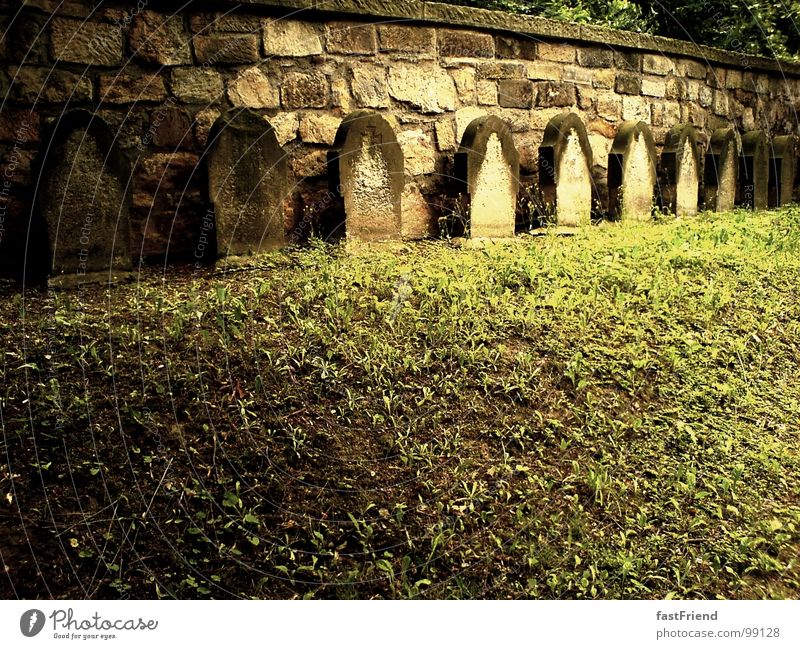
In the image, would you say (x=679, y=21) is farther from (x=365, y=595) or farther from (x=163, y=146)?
(x=365, y=595)

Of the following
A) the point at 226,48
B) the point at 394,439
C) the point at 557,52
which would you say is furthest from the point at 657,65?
the point at 394,439

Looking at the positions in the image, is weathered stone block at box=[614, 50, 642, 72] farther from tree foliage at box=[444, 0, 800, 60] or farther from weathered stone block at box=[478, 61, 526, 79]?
tree foliage at box=[444, 0, 800, 60]

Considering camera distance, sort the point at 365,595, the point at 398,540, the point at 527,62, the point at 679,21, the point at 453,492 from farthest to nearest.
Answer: the point at 679,21
the point at 527,62
the point at 453,492
the point at 398,540
the point at 365,595

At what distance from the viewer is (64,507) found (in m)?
2.35

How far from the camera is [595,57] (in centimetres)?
604

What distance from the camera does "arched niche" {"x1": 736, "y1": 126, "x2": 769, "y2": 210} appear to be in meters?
6.87

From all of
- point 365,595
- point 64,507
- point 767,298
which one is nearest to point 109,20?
point 64,507

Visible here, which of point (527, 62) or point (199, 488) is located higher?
point (527, 62)

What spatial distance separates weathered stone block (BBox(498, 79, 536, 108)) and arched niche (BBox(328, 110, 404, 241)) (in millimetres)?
1383

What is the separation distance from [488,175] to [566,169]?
0.78 metres

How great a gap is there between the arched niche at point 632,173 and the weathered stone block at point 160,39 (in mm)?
3040

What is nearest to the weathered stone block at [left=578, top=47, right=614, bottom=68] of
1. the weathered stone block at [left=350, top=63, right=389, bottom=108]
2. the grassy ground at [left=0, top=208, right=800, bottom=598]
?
the weathered stone block at [left=350, top=63, right=389, bottom=108]

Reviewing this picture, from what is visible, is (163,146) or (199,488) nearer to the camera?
(199,488)

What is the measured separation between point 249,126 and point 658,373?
226 centimetres
